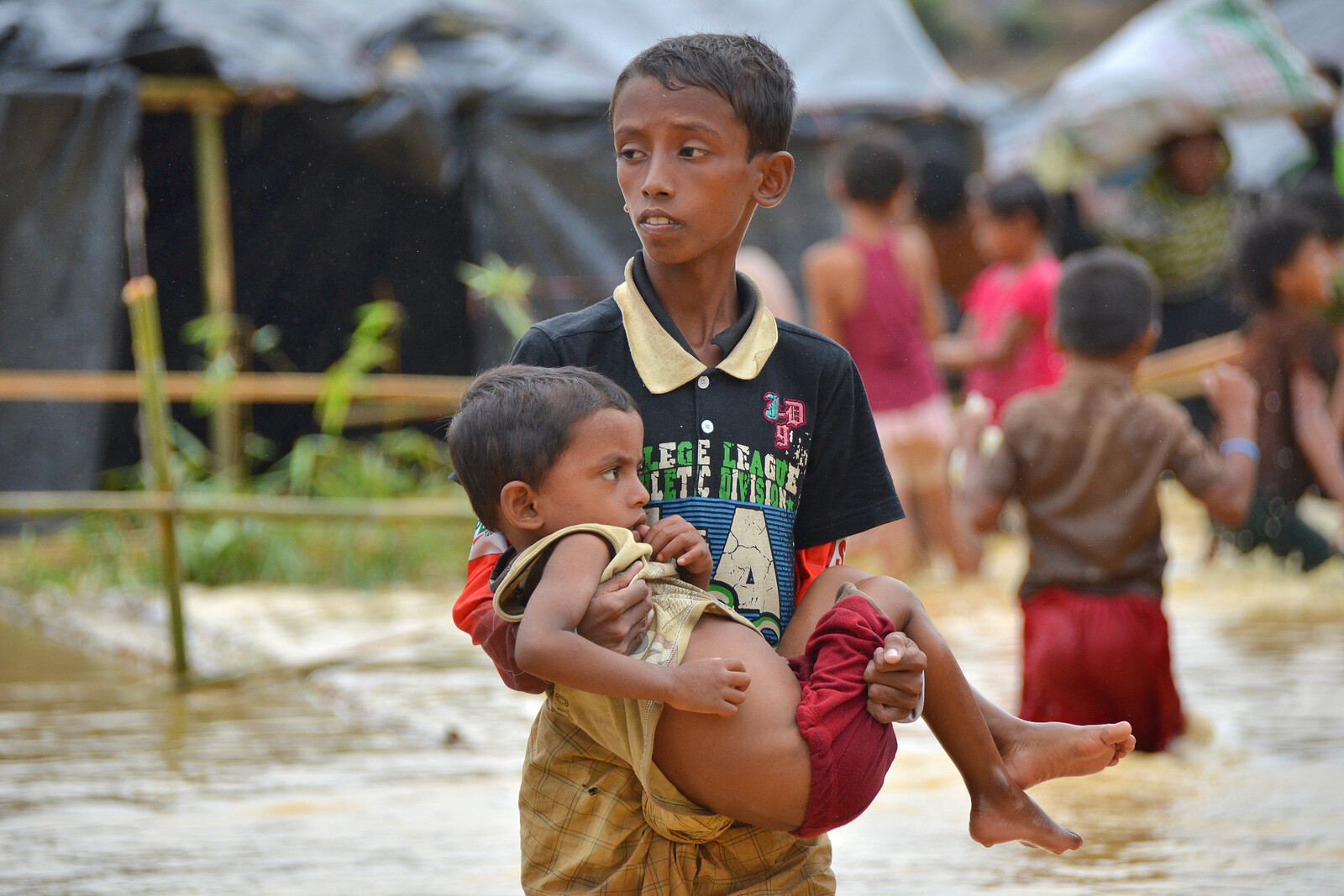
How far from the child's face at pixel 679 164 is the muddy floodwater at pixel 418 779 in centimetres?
149

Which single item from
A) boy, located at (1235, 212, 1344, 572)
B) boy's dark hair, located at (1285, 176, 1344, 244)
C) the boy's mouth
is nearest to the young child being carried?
the boy's mouth

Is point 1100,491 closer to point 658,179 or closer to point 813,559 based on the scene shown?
point 813,559

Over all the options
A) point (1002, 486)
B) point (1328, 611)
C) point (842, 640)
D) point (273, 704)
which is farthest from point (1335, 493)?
point (842, 640)

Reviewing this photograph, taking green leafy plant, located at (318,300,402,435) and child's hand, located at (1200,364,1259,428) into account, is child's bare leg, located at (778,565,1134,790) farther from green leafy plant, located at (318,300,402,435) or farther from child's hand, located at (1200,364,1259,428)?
green leafy plant, located at (318,300,402,435)

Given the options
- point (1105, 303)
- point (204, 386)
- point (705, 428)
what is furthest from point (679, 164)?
point (204, 386)

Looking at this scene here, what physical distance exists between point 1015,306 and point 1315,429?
1.32m

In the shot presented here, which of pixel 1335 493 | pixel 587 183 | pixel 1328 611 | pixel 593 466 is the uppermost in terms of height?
pixel 587 183

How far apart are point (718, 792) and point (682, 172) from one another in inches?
29.1

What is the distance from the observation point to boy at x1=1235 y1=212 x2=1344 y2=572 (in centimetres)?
585

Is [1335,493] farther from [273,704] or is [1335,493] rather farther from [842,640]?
[842,640]

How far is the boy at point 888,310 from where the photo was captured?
579 centimetres

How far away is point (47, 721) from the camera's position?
13.4 ft

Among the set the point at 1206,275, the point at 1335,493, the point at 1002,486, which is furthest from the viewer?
the point at 1206,275

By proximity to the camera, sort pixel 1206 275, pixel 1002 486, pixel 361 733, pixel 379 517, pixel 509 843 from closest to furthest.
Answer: pixel 509 843
pixel 1002 486
pixel 361 733
pixel 379 517
pixel 1206 275
